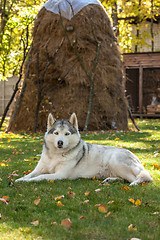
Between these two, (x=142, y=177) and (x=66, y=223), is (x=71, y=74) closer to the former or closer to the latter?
(x=142, y=177)

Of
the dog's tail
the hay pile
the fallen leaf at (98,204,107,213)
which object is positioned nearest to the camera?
the fallen leaf at (98,204,107,213)

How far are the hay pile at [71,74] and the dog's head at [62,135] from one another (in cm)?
821

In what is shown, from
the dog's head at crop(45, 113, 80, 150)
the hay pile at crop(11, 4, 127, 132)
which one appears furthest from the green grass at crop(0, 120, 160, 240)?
Answer: the hay pile at crop(11, 4, 127, 132)

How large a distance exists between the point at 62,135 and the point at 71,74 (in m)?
8.97

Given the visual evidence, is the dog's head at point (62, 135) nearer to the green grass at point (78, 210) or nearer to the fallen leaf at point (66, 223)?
the green grass at point (78, 210)

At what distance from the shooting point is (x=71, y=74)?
46.4 feet

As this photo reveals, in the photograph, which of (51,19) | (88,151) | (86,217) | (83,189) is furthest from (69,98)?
(86,217)

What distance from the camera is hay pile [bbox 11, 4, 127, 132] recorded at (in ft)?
46.2

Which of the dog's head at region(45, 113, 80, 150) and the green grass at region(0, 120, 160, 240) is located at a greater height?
the dog's head at region(45, 113, 80, 150)

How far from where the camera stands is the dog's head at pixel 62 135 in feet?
17.6

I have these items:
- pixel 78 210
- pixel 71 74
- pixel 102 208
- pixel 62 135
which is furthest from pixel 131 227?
pixel 71 74

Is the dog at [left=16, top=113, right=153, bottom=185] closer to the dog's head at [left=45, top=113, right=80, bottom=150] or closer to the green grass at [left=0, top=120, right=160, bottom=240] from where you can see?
the dog's head at [left=45, top=113, right=80, bottom=150]

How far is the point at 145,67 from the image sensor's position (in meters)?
22.5

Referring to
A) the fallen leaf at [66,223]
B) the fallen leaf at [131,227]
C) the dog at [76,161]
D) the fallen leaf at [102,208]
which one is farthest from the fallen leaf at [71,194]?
the fallen leaf at [131,227]
